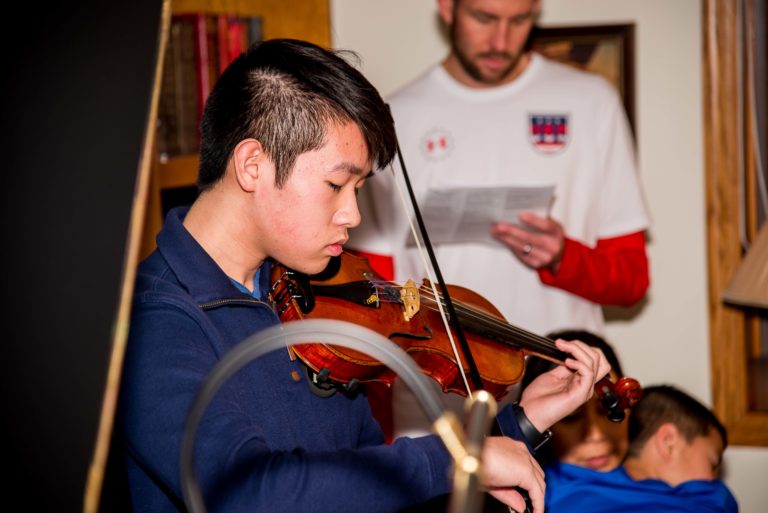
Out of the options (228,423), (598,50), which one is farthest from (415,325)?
(598,50)

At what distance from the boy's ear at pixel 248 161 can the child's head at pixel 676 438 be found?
1.32m

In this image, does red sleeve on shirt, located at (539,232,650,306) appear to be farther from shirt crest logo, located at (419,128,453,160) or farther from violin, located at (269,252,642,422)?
violin, located at (269,252,642,422)

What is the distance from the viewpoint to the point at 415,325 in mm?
1452

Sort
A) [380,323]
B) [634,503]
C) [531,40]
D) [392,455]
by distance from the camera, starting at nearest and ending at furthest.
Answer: [392,455]
[380,323]
[634,503]
[531,40]

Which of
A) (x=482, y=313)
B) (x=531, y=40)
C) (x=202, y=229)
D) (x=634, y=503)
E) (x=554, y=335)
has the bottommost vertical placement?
(x=634, y=503)

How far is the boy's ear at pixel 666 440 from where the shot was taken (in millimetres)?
2070

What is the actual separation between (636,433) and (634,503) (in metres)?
0.33

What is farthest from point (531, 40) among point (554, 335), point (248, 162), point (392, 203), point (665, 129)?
point (248, 162)

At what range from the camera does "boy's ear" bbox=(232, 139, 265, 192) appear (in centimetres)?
118

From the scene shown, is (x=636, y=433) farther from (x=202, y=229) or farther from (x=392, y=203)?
(x=202, y=229)

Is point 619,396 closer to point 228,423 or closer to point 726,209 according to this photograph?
point 228,423

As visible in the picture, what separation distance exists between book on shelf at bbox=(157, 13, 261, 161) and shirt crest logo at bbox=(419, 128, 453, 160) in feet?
1.86

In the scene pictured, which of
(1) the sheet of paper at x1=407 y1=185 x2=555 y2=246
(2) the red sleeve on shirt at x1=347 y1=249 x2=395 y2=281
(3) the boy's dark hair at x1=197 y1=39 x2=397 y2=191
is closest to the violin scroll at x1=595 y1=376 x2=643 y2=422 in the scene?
(3) the boy's dark hair at x1=197 y1=39 x2=397 y2=191

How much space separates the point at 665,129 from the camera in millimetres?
2764
